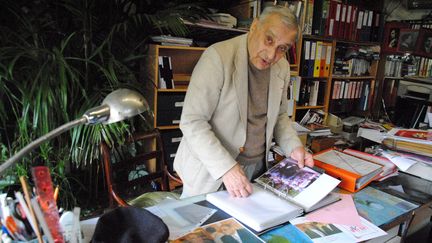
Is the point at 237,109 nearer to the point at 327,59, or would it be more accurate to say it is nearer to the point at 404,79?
the point at 327,59

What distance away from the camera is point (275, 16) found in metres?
1.20

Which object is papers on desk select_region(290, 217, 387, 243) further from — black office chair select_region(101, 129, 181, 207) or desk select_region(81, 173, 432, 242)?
black office chair select_region(101, 129, 181, 207)

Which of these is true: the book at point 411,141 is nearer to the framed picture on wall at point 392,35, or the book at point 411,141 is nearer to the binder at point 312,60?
the binder at point 312,60

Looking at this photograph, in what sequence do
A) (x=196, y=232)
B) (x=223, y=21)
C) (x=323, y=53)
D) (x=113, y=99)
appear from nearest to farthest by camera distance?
(x=113, y=99), (x=196, y=232), (x=223, y=21), (x=323, y=53)

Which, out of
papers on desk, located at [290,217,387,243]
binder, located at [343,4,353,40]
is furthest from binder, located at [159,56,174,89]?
binder, located at [343,4,353,40]

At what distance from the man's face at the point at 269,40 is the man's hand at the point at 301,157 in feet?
1.29

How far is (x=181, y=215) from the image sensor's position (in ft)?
3.35

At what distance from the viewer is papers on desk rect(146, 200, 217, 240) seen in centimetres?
95

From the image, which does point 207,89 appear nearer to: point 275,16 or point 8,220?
point 275,16

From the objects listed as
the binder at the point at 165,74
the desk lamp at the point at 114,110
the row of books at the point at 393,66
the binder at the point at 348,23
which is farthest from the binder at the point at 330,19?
the desk lamp at the point at 114,110

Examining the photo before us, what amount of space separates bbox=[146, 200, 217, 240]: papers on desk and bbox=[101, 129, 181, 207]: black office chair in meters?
0.31

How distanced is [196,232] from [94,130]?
3.68 ft

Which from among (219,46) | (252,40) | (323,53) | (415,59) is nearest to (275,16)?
(252,40)

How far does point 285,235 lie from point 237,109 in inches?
20.8
